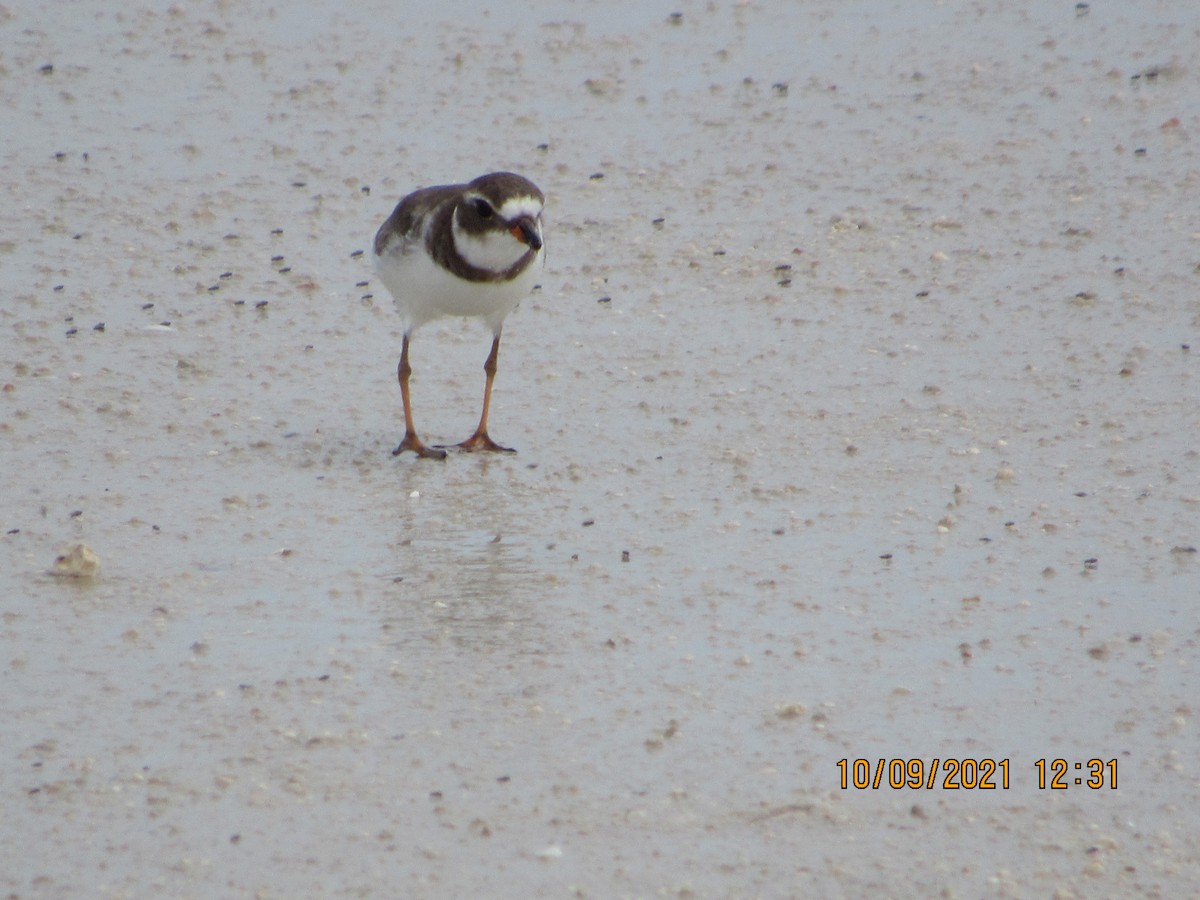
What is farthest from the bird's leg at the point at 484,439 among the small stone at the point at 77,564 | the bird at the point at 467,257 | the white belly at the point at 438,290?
the small stone at the point at 77,564

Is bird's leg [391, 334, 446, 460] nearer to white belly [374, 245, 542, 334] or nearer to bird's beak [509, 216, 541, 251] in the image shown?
white belly [374, 245, 542, 334]

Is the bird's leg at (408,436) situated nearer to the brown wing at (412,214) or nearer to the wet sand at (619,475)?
the wet sand at (619,475)

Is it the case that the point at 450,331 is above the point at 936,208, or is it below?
below

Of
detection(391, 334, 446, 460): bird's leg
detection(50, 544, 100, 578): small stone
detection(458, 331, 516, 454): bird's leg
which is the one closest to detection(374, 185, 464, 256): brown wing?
detection(391, 334, 446, 460): bird's leg

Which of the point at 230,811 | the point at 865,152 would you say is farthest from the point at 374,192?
the point at 230,811

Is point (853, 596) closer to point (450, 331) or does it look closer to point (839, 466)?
point (839, 466)

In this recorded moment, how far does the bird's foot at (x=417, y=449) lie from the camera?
6.64m

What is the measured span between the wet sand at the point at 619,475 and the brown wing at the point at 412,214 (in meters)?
0.66

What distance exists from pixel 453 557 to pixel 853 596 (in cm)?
127

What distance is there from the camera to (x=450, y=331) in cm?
811

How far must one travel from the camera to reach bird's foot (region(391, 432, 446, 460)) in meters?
6.64

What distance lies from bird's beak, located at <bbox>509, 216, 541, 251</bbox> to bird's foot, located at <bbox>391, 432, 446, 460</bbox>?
838 millimetres

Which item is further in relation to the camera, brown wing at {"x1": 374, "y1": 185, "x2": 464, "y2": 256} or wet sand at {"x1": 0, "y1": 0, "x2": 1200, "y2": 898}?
brown wing at {"x1": 374, "y1": 185, "x2": 464, "y2": 256}

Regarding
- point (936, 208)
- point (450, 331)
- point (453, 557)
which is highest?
point (936, 208)
